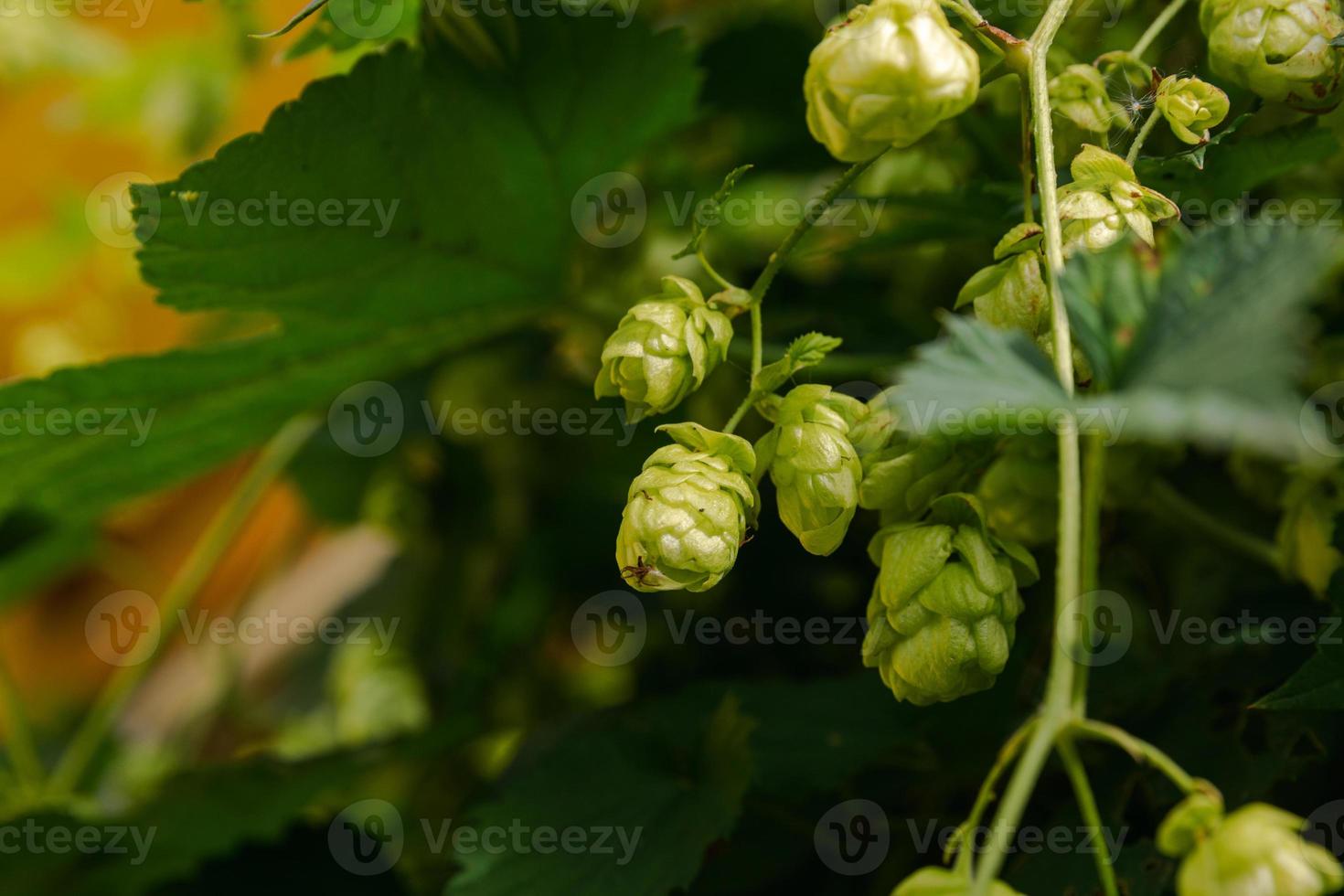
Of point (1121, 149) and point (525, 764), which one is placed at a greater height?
point (1121, 149)

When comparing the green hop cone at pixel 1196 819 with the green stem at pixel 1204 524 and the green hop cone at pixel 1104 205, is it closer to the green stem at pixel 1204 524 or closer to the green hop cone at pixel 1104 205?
the green hop cone at pixel 1104 205

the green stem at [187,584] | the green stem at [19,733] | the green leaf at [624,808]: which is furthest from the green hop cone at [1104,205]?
the green stem at [19,733]

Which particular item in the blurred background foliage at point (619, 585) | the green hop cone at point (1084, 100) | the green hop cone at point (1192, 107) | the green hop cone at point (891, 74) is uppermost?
the green hop cone at point (891, 74)

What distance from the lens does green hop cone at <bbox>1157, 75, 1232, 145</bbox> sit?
0.56 metres

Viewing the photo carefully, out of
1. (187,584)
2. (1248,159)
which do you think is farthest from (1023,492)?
(187,584)

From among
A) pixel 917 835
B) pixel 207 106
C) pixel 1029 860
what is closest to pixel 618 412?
pixel 917 835

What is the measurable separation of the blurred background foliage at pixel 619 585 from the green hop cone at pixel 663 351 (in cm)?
14

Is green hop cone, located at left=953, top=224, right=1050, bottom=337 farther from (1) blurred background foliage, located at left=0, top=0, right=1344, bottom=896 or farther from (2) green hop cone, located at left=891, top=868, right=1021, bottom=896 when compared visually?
(2) green hop cone, located at left=891, top=868, right=1021, bottom=896

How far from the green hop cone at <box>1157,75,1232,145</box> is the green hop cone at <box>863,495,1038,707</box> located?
0.75ft

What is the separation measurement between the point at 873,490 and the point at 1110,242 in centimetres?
15

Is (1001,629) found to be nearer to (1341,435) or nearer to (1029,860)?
(1029,860)

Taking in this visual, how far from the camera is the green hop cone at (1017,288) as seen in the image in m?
0.50

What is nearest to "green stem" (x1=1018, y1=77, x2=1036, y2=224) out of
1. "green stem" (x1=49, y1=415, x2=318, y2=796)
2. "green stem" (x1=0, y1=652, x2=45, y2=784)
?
"green stem" (x1=49, y1=415, x2=318, y2=796)

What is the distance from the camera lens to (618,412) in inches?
44.6
